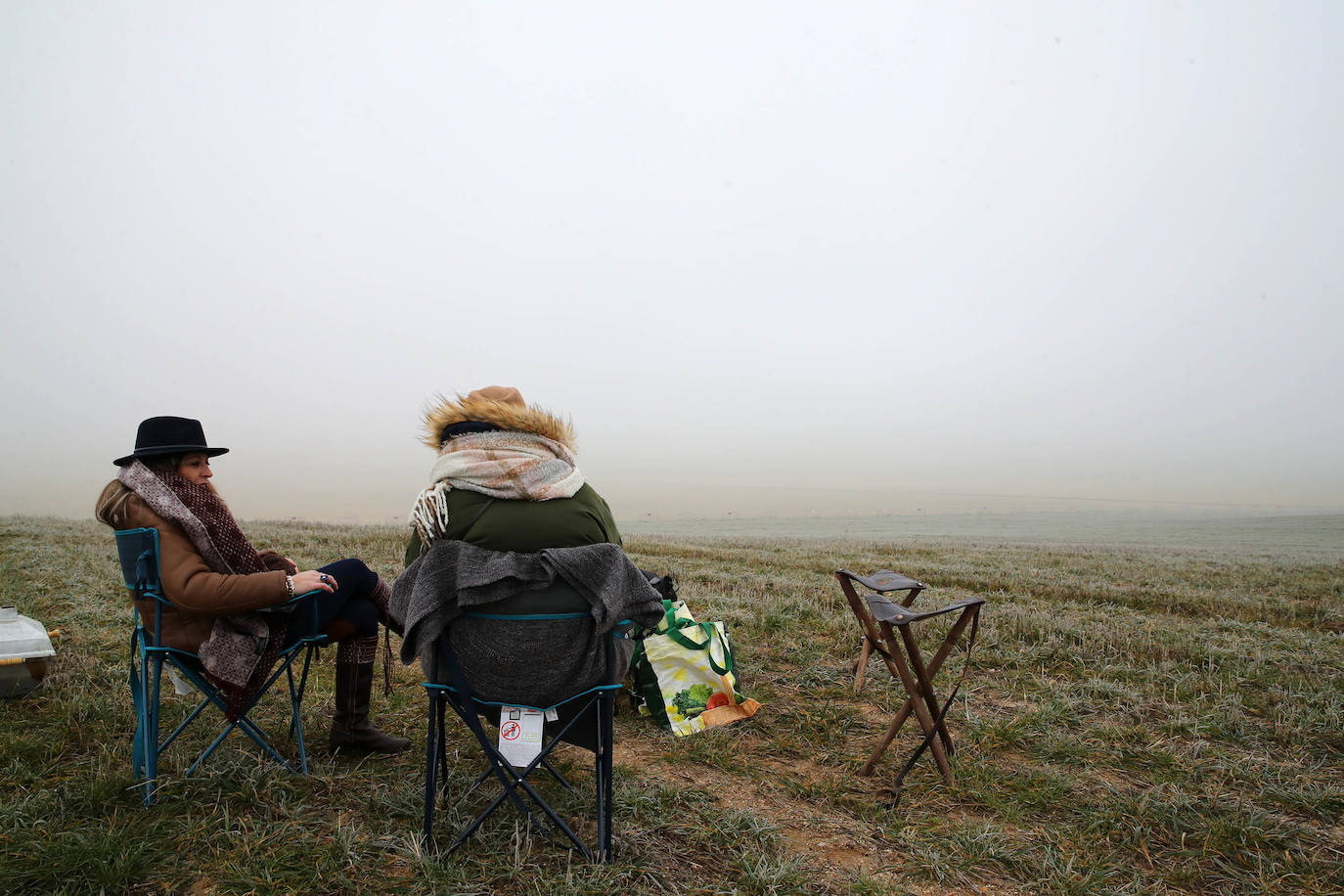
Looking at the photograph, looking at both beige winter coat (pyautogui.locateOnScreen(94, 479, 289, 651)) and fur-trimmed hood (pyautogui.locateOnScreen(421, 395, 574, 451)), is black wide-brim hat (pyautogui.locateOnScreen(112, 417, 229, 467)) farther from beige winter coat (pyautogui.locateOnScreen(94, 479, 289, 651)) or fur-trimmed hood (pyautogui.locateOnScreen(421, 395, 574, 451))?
fur-trimmed hood (pyautogui.locateOnScreen(421, 395, 574, 451))

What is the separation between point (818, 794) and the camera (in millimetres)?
3873

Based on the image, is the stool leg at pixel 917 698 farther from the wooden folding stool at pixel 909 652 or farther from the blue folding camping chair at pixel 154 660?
the blue folding camping chair at pixel 154 660

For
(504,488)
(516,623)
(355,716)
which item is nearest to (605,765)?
(516,623)

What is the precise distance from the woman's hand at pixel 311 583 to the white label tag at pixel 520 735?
1.22 meters

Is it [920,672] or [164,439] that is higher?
[164,439]

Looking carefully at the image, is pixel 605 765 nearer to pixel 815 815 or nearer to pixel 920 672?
pixel 815 815

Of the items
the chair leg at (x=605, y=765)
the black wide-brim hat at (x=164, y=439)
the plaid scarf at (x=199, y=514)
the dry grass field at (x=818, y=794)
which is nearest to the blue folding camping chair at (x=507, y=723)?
the chair leg at (x=605, y=765)

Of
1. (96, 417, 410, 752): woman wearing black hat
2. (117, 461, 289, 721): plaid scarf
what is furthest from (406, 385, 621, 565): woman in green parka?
(117, 461, 289, 721): plaid scarf

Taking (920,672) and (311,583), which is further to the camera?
(920,672)

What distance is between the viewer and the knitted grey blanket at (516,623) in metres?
2.85

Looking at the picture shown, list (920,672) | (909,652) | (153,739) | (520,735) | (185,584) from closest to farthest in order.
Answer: (520,735) < (185,584) < (153,739) < (909,652) < (920,672)

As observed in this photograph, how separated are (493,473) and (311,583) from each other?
1.26 meters

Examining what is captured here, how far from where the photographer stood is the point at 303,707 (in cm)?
488

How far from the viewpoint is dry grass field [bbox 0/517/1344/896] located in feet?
9.70
